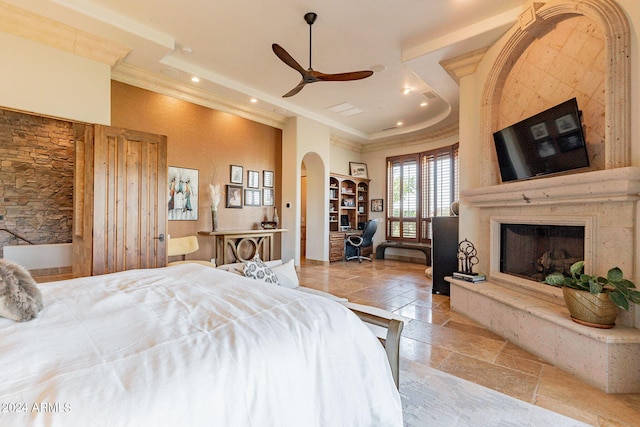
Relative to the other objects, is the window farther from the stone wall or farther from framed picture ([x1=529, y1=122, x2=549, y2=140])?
the stone wall

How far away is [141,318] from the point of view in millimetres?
1227

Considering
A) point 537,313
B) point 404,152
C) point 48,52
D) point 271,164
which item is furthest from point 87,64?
point 404,152

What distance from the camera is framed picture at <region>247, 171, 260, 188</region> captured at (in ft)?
19.6

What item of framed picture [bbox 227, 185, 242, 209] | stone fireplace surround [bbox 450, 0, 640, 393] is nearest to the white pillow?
stone fireplace surround [bbox 450, 0, 640, 393]

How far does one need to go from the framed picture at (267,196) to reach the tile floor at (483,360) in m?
2.60

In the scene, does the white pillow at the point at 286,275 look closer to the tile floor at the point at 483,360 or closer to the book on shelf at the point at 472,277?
the tile floor at the point at 483,360

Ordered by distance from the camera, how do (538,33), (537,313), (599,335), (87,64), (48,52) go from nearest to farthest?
1. (599,335)
2. (537,313)
3. (538,33)
4. (48,52)
5. (87,64)

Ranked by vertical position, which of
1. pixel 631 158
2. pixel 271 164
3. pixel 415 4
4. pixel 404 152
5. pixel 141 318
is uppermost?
pixel 415 4

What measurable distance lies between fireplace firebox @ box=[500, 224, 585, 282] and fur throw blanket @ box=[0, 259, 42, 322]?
3.79 m

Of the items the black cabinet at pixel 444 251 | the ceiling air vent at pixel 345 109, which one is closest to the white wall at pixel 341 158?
the ceiling air vent at pixel 345 109

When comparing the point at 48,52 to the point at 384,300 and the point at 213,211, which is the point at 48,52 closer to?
the point at 213,211

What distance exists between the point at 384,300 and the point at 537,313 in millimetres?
1845

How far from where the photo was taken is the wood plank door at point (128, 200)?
355 cm

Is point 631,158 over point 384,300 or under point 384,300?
over
